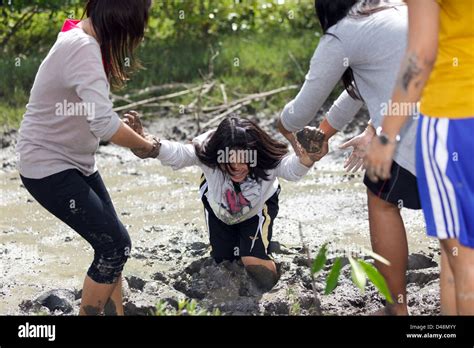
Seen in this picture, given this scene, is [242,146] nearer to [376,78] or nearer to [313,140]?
[313,140]

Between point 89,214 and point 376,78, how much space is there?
1243mm

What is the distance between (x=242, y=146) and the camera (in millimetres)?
4965

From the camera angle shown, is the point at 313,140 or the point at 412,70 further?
the point at 313,140

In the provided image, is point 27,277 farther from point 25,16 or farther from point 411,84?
point 25,16

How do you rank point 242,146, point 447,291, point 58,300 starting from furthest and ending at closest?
point 242,146, point 58,300, point 447,291

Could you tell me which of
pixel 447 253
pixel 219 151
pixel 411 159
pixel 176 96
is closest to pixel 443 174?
pixel 447 253

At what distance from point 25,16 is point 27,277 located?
436 centimetres

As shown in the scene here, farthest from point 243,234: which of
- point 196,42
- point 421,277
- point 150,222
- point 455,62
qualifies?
point 196,42

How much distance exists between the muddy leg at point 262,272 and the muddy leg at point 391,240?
0.92 m

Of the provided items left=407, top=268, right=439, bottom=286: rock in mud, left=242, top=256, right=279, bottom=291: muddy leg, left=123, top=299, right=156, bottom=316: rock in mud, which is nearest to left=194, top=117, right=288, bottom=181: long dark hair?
left=242, top=256, right=279, bottom=291: muddy leg

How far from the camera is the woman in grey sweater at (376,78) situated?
13.3ft

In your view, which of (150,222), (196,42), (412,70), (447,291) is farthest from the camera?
(196,42)

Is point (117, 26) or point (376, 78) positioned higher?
point (117, 26)

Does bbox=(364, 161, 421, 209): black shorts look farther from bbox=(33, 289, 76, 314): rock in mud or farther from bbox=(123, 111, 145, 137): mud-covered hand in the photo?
bbox=(33, 289, 76, 314): rock in mud
